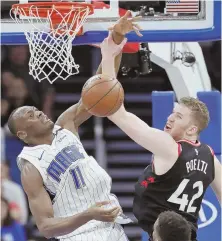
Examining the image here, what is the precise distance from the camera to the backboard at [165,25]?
209 inches

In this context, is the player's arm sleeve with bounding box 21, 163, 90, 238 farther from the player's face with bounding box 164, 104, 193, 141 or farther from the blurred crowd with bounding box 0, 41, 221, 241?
the blurred crowd with bounding box 0, 41, 221, 241

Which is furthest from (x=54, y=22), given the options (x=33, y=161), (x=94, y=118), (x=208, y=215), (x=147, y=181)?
(x=94, y=118)

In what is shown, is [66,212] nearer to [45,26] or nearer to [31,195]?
[31,195]

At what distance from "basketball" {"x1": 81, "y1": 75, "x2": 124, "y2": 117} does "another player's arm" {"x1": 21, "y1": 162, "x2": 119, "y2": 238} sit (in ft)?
1.69

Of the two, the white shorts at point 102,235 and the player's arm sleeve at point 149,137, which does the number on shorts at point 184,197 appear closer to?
the player's arm sleeve at point 149,137

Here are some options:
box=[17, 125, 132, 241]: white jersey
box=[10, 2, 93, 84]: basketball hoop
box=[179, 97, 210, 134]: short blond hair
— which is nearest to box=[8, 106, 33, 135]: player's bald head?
box=[17, 125, 132, 241]: white jersey

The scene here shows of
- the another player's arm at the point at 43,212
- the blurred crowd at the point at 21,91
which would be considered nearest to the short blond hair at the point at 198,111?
the another player's arm at the point at 43,212

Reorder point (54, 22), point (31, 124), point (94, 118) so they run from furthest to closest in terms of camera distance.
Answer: point (94, 118) < point (54, 22) < point (31, 124)

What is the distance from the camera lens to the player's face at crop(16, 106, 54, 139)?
15.7 feet

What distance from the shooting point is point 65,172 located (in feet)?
15.4

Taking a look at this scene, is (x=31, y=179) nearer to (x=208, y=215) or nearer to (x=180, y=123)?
(x=180, y=123)

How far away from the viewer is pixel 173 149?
458cm

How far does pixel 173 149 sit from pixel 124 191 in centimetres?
423

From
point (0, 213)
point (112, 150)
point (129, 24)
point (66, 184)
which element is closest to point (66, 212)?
point (66, 184)
